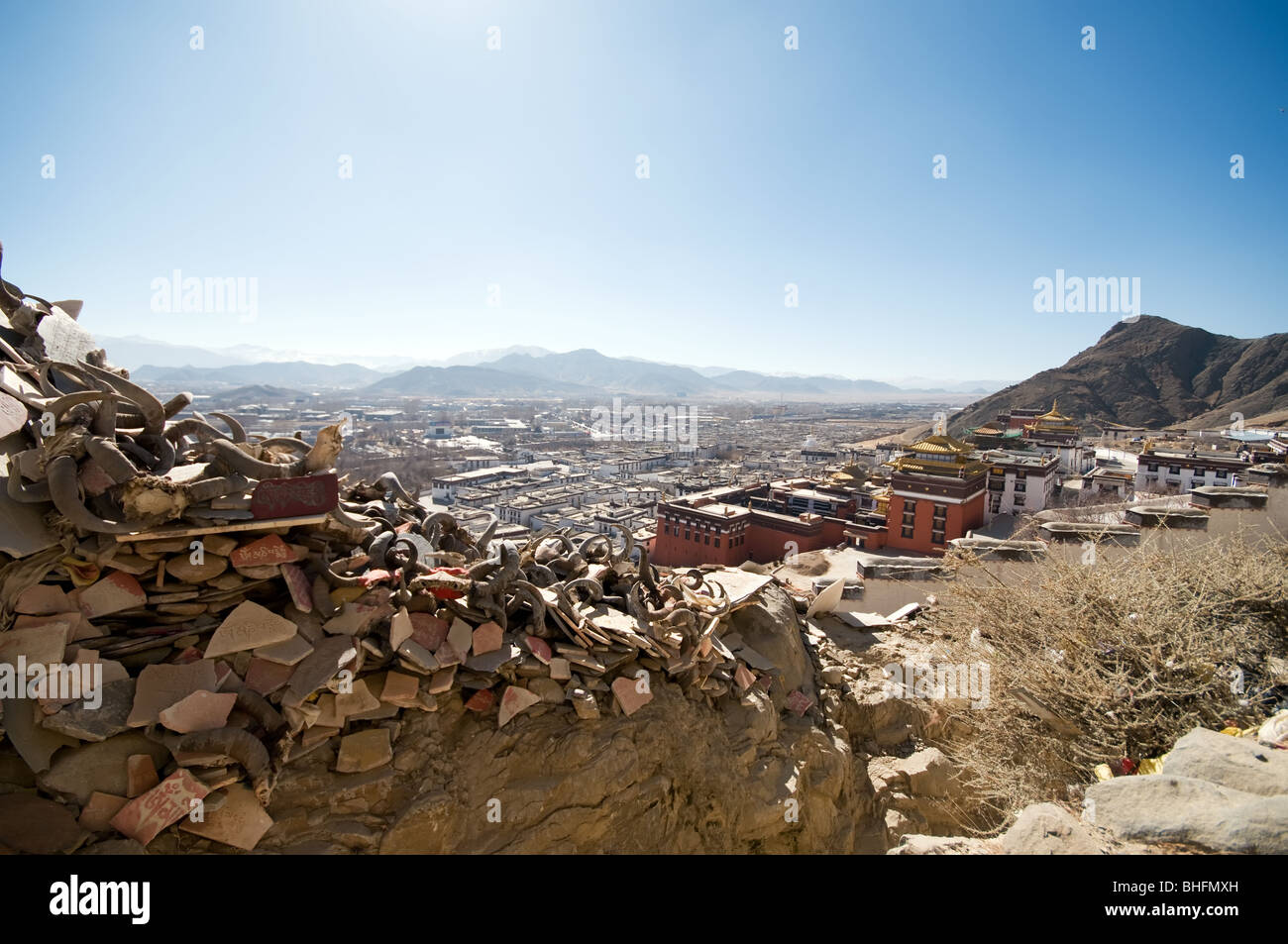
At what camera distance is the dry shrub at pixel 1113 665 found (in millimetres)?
4418

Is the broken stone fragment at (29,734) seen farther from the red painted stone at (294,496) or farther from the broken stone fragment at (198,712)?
the red painted stone at (294,496)

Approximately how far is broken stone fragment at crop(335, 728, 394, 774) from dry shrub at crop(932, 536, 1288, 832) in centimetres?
407

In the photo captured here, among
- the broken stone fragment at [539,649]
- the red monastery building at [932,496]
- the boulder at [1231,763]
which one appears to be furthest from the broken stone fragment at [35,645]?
the red monastery building at [932,496]

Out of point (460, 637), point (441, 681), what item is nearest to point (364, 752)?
point (441, 681)

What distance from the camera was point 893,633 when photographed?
7406 millimetres

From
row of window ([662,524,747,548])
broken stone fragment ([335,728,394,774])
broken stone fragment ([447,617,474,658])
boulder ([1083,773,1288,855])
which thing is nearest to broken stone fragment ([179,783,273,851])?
broken stone fragment ([335,728,394,774])

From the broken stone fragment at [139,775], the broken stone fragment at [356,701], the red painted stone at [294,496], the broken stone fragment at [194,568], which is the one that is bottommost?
the broken stone fragment at [139,775]

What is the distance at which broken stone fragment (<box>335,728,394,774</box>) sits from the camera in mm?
3230

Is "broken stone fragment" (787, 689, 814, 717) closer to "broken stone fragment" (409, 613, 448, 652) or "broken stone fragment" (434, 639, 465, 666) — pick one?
"broken stone fragment" (434, 639, 465, 666)

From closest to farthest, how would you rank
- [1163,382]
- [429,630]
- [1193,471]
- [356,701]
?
1. [356,701]
2. [429,630]
3. [1193,471]
4. [1163,382]

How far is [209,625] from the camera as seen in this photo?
10.5ft

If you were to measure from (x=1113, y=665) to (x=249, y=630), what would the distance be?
6416 millimetres

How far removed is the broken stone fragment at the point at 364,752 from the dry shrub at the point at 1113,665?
407cm

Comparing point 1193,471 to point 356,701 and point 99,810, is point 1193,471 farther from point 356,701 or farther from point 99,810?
point 99,810
